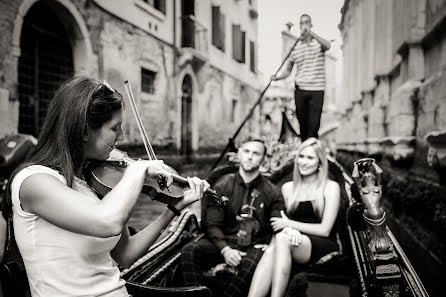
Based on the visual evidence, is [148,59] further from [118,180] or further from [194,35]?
[118,180]

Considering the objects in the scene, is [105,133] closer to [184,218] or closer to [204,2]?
[184,218]

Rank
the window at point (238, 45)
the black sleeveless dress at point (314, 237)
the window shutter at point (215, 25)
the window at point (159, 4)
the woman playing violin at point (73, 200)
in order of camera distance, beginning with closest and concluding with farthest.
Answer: the woman playing violin at point (73, 200)
the black sleeveless dress at point (314, 237)
the window at point (238, 45)
the window shutter at point (215, 25)
the window at point (159, 4)

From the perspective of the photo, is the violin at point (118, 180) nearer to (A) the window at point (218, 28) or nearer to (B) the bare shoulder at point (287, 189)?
(B) the bare shoulder at point (287, 189)

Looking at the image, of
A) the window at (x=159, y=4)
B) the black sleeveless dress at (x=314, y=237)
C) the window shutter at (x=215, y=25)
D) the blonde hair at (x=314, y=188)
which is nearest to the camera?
the black sleeveless dress at (x=314, y=237)

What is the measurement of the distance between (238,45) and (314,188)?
111cm

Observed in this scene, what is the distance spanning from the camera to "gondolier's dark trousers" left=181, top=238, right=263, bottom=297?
1.77 meters

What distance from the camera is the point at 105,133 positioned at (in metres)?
0.93

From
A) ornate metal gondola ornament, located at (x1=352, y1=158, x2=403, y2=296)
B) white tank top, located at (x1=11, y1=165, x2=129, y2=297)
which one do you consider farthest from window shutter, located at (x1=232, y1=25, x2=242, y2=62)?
white tank top, located at (x1=11, y1=165, x2=129, y2=297)

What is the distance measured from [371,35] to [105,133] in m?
5.05

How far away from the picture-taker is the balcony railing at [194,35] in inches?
110

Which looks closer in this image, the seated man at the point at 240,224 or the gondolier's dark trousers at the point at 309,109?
the seated man at the point at 240,224

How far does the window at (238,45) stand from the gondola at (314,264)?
431 mm

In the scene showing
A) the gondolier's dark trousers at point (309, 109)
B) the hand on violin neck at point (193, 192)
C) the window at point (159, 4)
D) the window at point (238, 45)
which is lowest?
the hand on violin neck at point (193, 192)

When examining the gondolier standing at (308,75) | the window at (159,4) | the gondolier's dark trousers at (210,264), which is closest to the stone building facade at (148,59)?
the window at (159,4)
